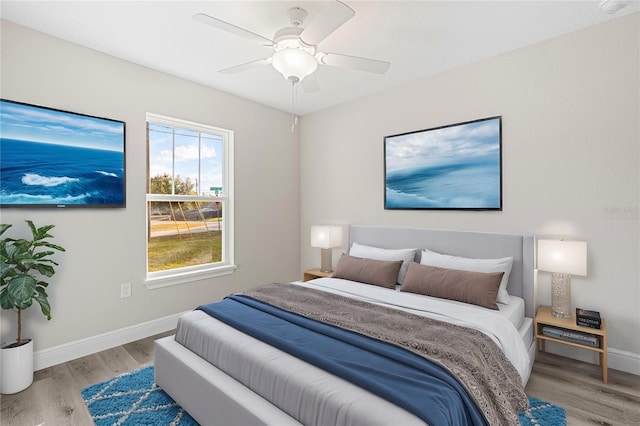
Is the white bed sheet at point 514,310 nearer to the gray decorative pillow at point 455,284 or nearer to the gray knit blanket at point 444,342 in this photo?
the gray decorative pillow at point 455,284

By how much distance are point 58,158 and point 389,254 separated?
3061 millimetres

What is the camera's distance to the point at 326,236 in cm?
399

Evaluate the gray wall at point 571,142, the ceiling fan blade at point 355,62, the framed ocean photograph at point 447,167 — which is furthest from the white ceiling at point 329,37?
the framed ocean photograph at point 447,167

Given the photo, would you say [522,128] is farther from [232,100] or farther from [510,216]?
[232,100]

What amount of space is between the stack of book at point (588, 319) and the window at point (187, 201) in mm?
3353

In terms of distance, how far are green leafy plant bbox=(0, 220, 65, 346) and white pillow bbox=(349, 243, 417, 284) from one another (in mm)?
2741

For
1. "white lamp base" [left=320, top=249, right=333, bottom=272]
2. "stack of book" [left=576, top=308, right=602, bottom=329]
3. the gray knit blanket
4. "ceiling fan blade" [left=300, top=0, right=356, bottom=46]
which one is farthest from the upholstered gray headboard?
"ceiling fan blade" [left=300, top=0, right=356, bottom=46]

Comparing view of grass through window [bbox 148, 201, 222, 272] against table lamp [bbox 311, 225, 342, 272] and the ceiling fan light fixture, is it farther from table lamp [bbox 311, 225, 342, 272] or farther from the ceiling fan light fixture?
the ceiling fan light fixture

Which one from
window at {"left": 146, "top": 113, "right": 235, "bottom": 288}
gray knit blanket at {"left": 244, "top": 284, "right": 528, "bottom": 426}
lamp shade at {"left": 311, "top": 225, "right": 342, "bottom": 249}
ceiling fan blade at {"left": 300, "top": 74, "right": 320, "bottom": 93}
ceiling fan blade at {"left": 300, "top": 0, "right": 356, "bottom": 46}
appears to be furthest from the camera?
lamp shade at {"left": 311, "top": 225, "right": 342, "bottom": 249}

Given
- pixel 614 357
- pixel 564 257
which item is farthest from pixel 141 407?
pixel 614 357

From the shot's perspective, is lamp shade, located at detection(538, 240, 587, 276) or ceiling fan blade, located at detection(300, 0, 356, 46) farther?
lamp shade, located at detection(538, 240, 587, 276)

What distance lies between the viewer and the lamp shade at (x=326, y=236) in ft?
13.1

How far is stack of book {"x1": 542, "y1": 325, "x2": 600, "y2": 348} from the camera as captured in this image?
7.73 ft

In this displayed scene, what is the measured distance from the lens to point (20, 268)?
2312mm
